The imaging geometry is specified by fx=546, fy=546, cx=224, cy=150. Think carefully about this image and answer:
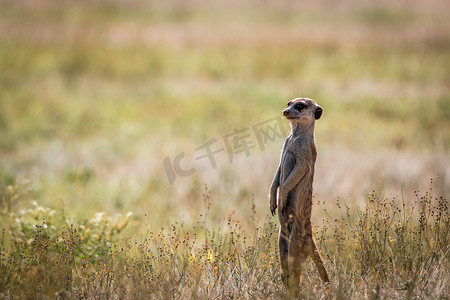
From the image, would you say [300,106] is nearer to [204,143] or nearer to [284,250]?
[284,250]

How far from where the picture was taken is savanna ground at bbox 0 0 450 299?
509cm

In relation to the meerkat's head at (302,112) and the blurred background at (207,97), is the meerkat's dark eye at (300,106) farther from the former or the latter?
the blurred background at (207,97)

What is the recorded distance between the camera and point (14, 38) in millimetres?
22391

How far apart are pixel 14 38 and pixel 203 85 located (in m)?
9.12

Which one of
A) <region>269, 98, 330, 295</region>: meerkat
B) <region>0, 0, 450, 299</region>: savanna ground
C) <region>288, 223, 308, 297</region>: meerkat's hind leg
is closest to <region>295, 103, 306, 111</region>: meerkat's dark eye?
<region>269, 98, 330, 295</region>: meerkat

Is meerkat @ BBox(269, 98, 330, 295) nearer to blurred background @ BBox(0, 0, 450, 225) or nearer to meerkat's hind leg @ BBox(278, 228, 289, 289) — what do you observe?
meerkat's hind leg @ BBox(278, 228, 289, 289)

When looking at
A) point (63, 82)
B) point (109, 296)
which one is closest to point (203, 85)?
point (63, 82)

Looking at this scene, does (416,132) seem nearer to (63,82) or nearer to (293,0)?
(63,82)

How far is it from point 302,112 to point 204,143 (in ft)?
29.6

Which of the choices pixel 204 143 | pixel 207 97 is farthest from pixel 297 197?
pixel 207 97

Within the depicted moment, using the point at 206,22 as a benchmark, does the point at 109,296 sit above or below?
below

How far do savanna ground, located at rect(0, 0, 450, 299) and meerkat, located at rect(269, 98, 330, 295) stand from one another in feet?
1.61

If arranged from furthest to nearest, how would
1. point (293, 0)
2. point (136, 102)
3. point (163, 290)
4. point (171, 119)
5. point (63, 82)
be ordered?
point (293, 0), point (63, 82), point (136, 102), point (171, 119), point (163, 290)

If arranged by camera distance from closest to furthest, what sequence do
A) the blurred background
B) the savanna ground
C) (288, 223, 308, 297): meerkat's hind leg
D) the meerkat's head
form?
(288, 223, 308, 297): meerkat's hind leg
the meerkat's head
the savanna ground
the blurred background
